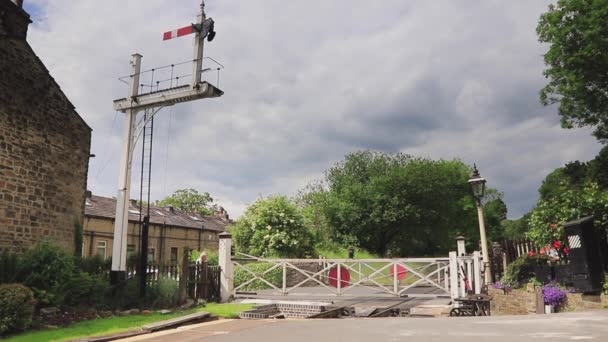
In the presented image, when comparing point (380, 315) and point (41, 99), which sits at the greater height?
point (41, 99)

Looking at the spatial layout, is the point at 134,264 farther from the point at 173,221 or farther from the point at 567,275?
the point at 173,221

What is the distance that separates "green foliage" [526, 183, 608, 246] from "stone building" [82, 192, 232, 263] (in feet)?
66.3

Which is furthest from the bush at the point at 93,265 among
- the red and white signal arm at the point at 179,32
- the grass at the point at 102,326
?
the red and white signal arm at the point at 179,32

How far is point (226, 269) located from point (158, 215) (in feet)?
82.0

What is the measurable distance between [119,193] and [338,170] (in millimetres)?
33747

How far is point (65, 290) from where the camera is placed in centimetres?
982

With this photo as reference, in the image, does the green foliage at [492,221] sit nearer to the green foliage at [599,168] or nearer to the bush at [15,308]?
the green foliage at [599,168]

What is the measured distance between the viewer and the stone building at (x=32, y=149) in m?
11.5

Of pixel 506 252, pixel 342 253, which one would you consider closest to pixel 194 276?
pixel 506 252

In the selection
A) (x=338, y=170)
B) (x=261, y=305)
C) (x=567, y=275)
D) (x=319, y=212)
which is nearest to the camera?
(x=567, y=275)

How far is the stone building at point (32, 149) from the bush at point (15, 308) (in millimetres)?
3752

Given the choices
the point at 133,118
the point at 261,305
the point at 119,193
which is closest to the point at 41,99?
the point at 133,118

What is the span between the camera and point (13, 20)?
12.4 metres

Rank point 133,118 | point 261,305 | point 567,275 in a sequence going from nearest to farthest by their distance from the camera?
point 567,275, point 261,305, point 133,118
